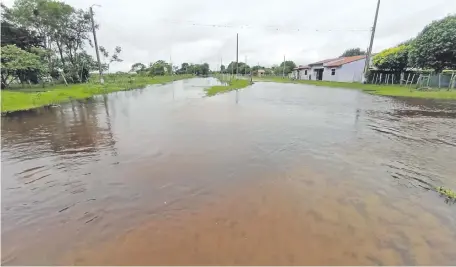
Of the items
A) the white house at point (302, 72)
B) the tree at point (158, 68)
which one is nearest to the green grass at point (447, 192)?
the white house at point (302, 72)

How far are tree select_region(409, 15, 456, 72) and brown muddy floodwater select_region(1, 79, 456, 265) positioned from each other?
68.3 ft

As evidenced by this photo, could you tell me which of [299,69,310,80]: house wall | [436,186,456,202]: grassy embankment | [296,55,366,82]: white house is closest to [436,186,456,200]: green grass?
[436,186,456,202]: grassy embankment

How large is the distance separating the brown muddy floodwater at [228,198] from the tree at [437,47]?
2080 centimetres

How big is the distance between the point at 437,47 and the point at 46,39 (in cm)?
3981

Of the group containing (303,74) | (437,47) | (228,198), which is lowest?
(228,198)

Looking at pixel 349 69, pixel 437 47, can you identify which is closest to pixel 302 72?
pixel 349 69

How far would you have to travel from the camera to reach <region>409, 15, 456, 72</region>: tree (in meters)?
23.3

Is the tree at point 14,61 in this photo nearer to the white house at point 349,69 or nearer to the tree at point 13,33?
the tree at point 13,33

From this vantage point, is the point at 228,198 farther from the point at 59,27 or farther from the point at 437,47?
the point at 59,27

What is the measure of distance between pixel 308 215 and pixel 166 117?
8.70 metres

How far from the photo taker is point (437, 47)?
23891 millimetres

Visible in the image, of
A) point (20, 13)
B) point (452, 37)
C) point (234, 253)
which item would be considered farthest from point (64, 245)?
point (20, 13)

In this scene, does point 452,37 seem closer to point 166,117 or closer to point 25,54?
point 166,117

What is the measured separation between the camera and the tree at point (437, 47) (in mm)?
23266
